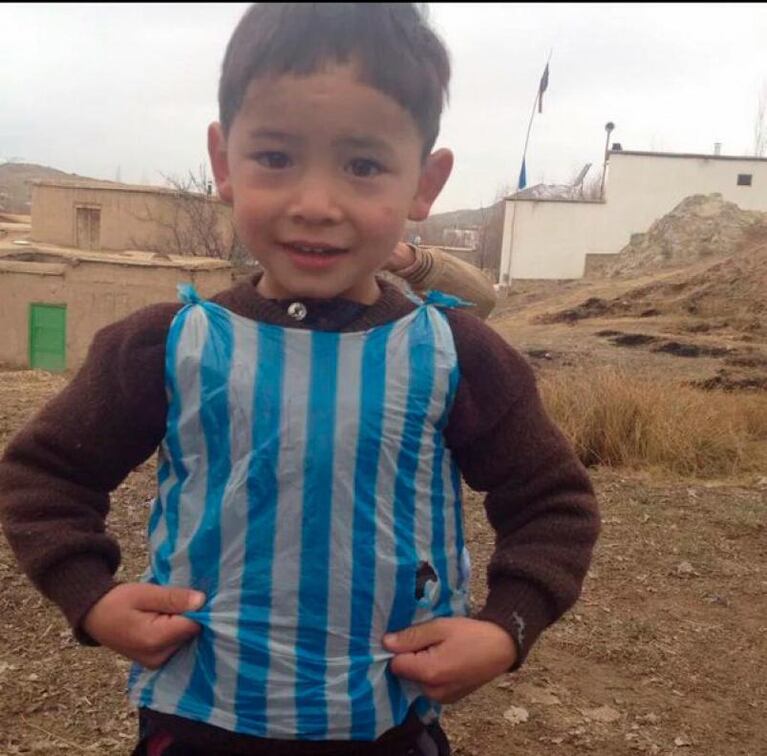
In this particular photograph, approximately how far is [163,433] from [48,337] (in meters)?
20.4

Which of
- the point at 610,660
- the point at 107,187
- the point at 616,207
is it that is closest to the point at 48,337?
the point at 107,187

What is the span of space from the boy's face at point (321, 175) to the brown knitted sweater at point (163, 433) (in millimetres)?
72

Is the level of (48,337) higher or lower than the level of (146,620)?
lower

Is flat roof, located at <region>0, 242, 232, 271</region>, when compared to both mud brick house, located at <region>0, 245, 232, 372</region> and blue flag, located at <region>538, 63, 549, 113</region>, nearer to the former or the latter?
mud brick house, located at <region>0, 245, 232, 372</region>

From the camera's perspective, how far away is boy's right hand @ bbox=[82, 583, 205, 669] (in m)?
1.06

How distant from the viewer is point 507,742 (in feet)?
7.56

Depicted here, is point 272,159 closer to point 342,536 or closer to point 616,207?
point 342,536

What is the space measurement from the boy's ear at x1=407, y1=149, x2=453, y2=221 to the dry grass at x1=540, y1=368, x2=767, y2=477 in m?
4.00

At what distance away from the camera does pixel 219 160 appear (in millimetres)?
1106

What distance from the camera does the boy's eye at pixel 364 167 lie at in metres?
1.00

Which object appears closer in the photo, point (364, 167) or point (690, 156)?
point (364, 167)

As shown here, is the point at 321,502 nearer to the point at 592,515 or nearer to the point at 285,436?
the point at 285,436

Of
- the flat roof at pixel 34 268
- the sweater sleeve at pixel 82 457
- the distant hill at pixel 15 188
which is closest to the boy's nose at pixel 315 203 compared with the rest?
the sweater sleeve at pixel 82 457

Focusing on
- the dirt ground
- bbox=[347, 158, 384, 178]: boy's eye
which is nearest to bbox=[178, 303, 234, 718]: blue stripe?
bbox=[347, 158, 384, 178]: boy's eye
